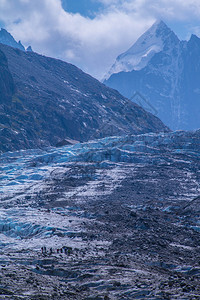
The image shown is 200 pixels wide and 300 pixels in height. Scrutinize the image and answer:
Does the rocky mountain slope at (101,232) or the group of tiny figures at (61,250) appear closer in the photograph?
the rocky mountain slope at (101,232)

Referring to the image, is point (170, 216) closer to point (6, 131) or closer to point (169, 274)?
point (169, 274)

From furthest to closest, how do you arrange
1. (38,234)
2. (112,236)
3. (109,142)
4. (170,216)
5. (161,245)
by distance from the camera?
(109,142), (170,216), (38,234), (112,236), (161,245)

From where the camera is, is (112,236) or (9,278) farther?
(112,236)


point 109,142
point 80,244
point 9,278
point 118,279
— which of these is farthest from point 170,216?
point 109,142

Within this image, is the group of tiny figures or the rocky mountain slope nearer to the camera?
the rocky mountain slope

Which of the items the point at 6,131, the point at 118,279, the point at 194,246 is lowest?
the point at 118,279

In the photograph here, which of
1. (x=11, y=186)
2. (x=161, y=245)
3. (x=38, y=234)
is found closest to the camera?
(x=161, y=245)

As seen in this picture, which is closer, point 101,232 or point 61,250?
point 61,250

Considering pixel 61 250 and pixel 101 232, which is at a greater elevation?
pixel 101 232
